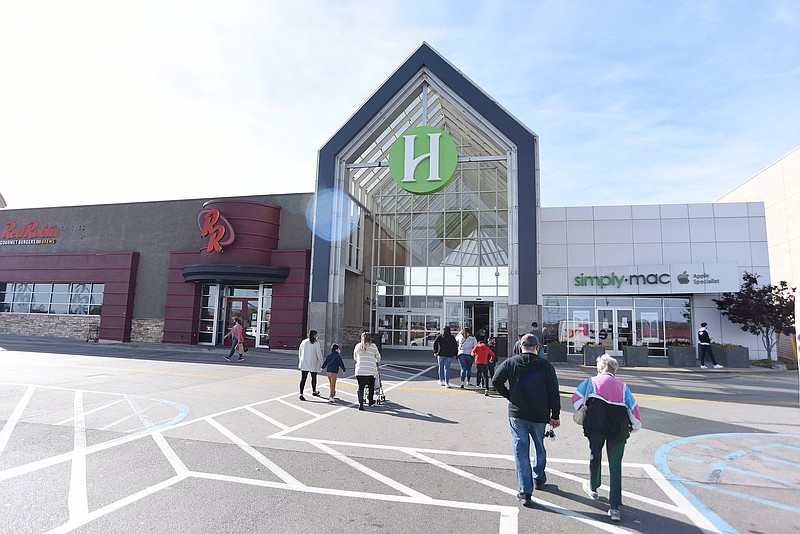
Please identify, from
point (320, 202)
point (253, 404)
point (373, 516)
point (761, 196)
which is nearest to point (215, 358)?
point (320, 202)

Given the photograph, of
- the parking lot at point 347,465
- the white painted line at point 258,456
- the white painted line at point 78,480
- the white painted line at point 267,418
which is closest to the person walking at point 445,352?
the parking lot at point 347,465

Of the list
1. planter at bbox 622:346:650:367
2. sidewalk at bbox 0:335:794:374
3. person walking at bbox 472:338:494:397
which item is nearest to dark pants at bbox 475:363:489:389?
person walking at bbox 472:338:494:397

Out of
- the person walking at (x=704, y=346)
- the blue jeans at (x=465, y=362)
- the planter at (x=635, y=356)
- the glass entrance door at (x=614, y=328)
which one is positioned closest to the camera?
the blue jeans at (x=465, y=362)

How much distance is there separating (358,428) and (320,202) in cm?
1388

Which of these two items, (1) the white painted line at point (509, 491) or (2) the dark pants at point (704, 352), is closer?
(1) the white painted line at point (509, 491)

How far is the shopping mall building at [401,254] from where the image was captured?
18.8 metres

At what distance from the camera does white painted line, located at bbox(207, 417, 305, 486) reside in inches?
197

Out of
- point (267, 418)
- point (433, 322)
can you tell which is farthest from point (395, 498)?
point (433, 322)

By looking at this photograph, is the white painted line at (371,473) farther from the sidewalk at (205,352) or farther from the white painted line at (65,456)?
the sidewalk at (205,352)

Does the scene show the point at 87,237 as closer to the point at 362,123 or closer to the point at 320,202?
the point at 320,202

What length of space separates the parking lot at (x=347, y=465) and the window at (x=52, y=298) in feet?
58.0

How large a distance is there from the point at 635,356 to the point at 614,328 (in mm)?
2604

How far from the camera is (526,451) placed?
4.64 meters

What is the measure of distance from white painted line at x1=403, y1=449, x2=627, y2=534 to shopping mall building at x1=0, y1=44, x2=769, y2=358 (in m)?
11.7
